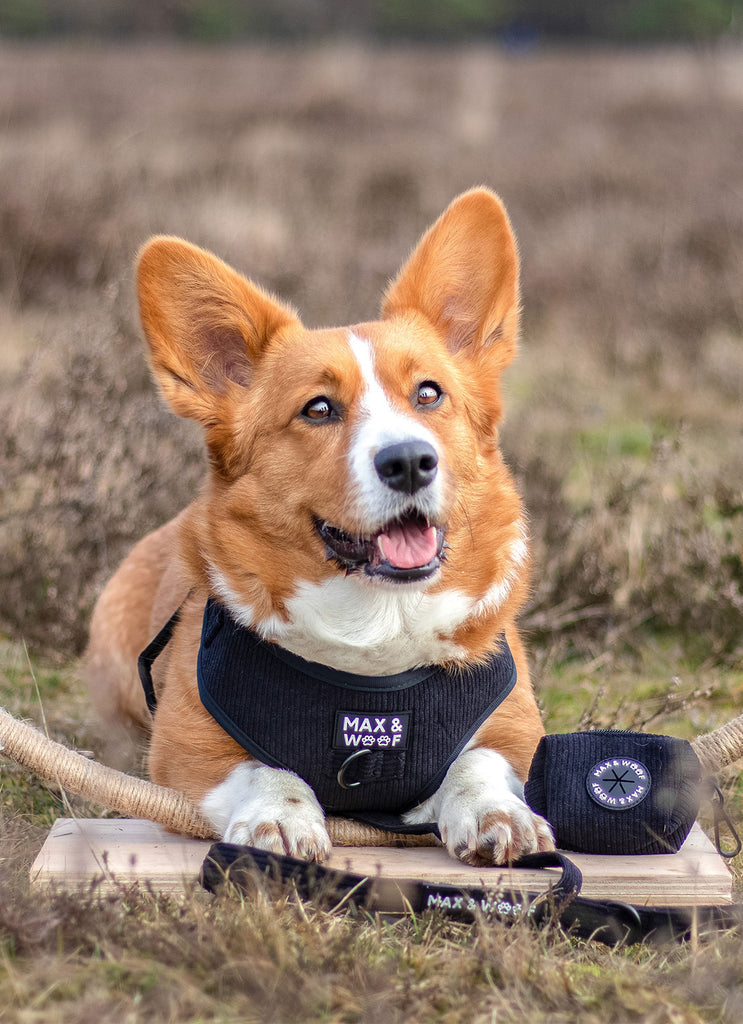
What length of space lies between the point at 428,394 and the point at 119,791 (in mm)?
1290

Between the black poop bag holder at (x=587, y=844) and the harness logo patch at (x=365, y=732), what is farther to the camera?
the harness logo patch at (x=365, y=732)


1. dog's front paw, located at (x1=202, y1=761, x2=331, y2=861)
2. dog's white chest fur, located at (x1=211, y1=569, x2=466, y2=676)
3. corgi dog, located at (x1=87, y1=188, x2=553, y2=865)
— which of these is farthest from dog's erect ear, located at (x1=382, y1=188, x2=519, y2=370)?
dog's front paw, located at (x1=202, y1=761, x2=331, y2=861)

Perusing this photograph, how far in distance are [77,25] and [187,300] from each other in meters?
25.0

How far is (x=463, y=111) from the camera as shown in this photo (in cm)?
1560

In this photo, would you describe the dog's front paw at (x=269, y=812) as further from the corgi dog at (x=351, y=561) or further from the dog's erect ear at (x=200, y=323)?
the dog's erect ear at (x=200, y=323)

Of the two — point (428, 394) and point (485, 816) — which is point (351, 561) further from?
point (485, 816)

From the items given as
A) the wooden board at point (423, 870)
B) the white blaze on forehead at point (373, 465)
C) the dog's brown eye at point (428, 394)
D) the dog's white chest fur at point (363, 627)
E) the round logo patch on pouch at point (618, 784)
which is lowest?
the wooden board at point (423, 870)

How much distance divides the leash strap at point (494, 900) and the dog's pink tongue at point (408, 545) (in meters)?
0.74

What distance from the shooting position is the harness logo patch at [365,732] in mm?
2812

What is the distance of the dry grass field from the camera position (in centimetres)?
215

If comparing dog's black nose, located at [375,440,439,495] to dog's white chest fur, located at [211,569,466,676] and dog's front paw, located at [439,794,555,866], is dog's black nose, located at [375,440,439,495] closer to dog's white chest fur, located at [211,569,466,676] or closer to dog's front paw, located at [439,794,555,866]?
dog's white chest fur, located at [211,569,466,676]

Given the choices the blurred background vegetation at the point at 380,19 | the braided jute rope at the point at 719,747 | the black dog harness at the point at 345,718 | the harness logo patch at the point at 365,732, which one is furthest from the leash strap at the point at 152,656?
the blurred background vegetation at the point at 380,19

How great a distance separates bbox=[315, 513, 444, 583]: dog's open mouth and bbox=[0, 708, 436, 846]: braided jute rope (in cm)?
64

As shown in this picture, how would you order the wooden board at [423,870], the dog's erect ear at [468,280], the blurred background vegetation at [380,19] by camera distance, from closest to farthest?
1. the wooden board at [423,870]
2. the dog's erect ear at [468,280]
3. the blurred background vegetation at [380,19]
